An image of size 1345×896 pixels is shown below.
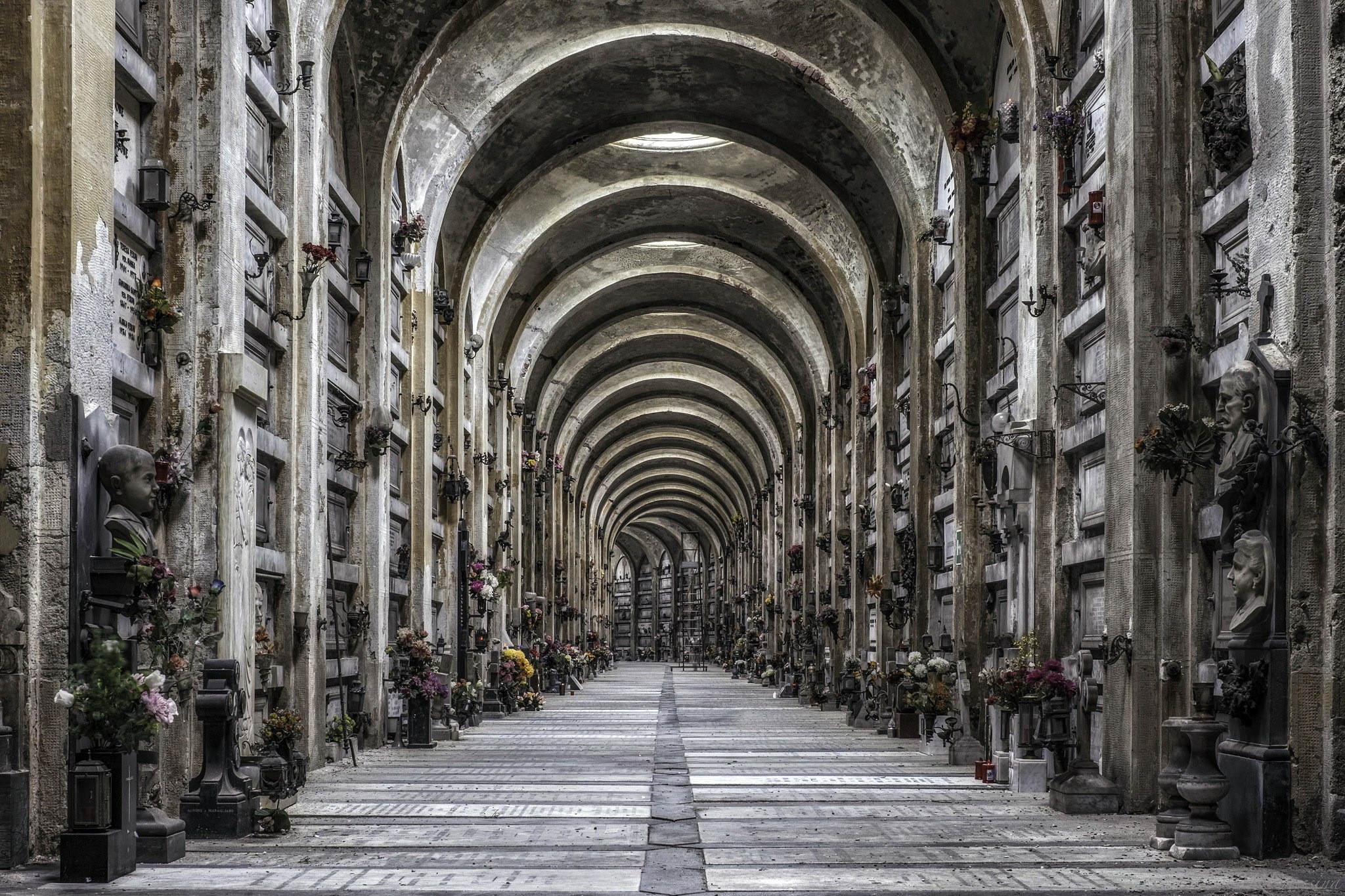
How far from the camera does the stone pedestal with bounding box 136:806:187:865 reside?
8805 millimetres

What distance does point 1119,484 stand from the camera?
11.5m

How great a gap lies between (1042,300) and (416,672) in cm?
879

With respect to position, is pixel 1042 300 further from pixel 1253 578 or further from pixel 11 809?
pixel 11 809

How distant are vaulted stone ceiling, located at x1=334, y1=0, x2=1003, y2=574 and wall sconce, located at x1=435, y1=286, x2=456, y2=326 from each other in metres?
1.09

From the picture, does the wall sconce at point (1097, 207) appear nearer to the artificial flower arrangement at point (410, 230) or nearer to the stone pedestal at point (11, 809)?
the stone pedestal at point (11, 809)

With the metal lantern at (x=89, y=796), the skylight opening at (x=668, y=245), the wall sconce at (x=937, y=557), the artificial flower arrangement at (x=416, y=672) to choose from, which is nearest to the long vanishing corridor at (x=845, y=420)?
the metal lantern at (x=89, y=796)

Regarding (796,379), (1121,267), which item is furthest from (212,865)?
(796,379)

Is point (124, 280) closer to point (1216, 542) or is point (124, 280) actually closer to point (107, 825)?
point (107, 825)

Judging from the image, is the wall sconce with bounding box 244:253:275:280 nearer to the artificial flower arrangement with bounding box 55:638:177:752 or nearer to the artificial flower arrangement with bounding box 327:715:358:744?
the artificial flower arrangement with bounding box 327:715:358:744

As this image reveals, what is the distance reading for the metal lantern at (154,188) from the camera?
10.9 meters

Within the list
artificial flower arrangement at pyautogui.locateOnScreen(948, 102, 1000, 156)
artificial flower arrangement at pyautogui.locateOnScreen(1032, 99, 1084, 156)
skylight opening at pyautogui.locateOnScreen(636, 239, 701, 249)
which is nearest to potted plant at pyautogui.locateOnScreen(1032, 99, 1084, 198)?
artificial flower arrangement at pyautogui.locateOnScreen(1032, 99, 1084, 156)

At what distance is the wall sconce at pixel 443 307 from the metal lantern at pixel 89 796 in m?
16.1

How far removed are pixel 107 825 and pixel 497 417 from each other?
943 inches

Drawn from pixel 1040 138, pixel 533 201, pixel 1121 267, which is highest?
pixel 533 201
